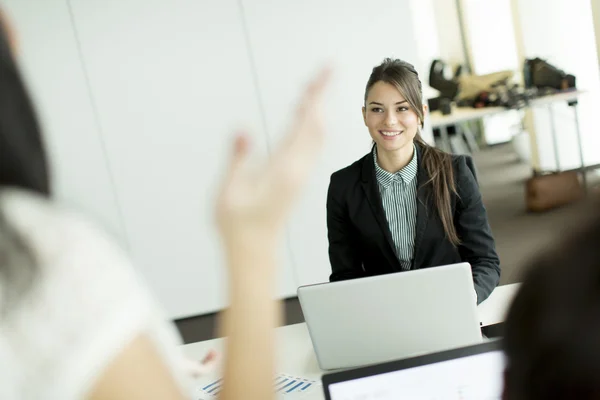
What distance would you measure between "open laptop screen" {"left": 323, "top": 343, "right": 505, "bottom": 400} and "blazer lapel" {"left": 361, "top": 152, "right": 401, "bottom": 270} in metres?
1.08

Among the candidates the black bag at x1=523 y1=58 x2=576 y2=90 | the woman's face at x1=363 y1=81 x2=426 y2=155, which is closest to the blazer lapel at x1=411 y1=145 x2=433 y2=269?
the woman's face at x1=363 y1=81 x2=426 y2=155

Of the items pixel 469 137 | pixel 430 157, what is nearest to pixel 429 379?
pixel 430 157

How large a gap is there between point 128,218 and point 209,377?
7.90ft

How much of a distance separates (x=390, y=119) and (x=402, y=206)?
0.34 meters

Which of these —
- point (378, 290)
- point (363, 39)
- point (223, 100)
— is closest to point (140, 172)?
point (223, 100)

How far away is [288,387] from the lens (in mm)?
1685

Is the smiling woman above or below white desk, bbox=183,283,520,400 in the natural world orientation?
above

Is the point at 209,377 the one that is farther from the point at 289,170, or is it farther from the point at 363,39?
the point at 363,39

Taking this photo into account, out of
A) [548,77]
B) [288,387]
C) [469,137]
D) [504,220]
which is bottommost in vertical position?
[504,220]

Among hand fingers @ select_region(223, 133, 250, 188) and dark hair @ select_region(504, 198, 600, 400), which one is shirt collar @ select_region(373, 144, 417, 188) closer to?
hand fingers @ select_region(223, 133, 250, 188)

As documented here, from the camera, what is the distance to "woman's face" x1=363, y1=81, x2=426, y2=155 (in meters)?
2.34

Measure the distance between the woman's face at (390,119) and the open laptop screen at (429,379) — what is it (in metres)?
1.24

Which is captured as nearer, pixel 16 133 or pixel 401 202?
pixel 16 133

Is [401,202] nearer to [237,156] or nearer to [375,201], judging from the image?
[375,201]
